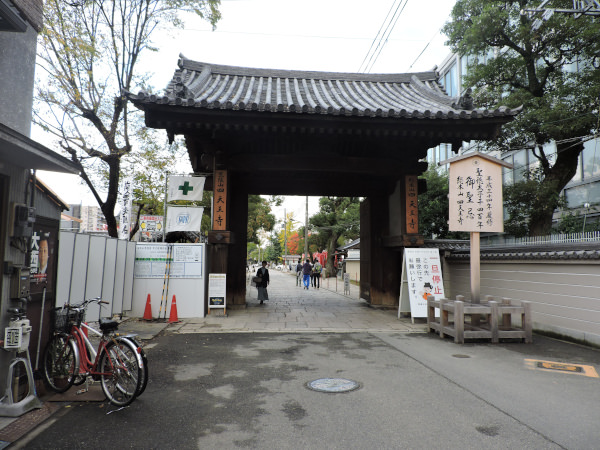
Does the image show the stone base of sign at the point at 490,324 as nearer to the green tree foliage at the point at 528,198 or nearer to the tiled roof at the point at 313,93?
the tiled roof at the point at 313,93

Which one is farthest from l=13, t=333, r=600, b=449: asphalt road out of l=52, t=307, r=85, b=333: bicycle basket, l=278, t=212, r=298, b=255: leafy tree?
l=278, t=212, r=298, b=255: leafy tree

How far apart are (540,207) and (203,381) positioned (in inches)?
552

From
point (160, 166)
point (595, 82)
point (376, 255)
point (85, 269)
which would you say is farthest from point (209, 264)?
point (595, 82)

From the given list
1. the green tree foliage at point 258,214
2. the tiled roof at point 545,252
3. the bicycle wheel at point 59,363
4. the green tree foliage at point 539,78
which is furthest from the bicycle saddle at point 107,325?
the green tree foliage at point 258,214

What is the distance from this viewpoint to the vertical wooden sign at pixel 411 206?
36.2 ft

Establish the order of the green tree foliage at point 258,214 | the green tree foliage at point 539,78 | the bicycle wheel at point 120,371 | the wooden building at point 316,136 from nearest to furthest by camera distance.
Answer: the bicycle wheel at point 120,371, the wooden building at point 316,136, the green tree foliage at point 539,78, the green tree foliage at point 258,214

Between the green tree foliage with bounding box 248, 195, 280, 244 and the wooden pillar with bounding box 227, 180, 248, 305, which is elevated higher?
the green tree foliage with bounding box 248, 195, 280, 244

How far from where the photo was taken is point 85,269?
861 centimetres

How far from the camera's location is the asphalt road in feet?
11.9

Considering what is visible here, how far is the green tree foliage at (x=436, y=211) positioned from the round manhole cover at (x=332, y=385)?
640 inches

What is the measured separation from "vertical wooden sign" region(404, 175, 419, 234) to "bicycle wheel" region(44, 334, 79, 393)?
8811mm

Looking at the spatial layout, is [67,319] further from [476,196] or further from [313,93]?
[313,93]

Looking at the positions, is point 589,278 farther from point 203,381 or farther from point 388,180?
point 203,381

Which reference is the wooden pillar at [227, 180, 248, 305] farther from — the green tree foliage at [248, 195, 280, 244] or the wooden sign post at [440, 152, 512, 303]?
the green tree foliage at [248, 195, 280, 244]
